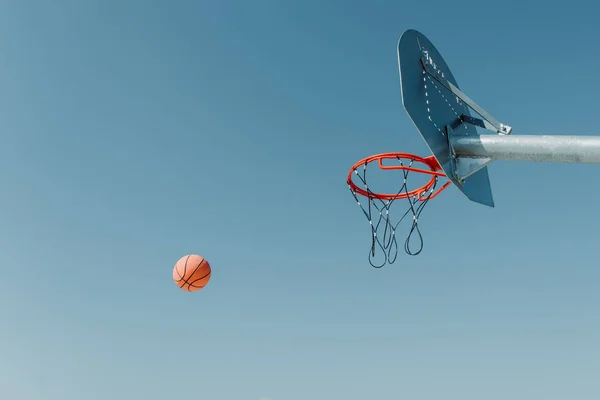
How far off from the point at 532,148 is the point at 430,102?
64.9 inches

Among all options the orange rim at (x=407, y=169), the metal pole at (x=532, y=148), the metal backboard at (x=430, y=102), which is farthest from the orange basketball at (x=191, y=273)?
the metal pole at (x=532, y=148)

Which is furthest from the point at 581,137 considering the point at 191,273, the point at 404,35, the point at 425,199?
the point at 191,273

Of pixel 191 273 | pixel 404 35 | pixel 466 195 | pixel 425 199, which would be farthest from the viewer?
pixel 191 273

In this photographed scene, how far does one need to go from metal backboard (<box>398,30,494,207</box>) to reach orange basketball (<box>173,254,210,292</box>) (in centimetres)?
864

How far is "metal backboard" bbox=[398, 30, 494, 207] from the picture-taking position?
764cm

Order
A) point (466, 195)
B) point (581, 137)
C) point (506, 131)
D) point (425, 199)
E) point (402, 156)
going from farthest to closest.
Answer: point (425, 199) < point (402, 156) < point (466, 195) < point (506, 131) < point (581, 137)

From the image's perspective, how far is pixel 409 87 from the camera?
7676mm

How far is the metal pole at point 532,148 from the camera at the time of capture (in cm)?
653

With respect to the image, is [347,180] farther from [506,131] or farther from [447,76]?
[506,131]

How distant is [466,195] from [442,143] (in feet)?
3.98

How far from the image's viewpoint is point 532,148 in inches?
275

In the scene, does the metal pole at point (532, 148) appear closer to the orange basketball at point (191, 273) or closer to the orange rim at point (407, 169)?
the orange rim at point (407, 169)

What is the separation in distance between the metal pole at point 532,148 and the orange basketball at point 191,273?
30.3 feet

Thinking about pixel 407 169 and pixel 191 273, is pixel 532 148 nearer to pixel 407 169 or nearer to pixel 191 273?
pixel 407 169
